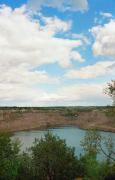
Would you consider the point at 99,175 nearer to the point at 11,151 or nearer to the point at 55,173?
the point at 55,173

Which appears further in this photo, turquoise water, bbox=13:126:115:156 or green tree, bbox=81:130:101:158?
turquoise water, bbox=13:126:115:156

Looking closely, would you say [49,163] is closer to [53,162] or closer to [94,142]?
[53,162]

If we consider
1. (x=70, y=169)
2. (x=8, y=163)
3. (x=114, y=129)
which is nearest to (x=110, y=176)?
(x=70, y=169)

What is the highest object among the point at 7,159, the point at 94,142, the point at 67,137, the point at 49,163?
the point at 94,142

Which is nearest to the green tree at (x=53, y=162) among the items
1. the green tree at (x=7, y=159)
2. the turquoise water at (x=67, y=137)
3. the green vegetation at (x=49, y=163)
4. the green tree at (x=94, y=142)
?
the green vegetation at (x=49, y=163)

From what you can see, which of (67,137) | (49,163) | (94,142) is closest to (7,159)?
(49,163)

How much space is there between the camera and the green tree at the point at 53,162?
5603 centimetres

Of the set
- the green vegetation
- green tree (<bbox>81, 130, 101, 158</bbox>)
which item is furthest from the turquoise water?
the green vegetation

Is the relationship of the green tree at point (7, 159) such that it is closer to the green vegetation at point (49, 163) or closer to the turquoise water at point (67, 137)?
the green vegetation at point (49, 163)

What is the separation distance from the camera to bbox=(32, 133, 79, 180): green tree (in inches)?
2206

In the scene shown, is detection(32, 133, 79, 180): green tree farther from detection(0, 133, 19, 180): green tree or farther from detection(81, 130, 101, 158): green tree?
detection(81, 130, 101, 158): green tree

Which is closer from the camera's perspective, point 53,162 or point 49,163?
point 53,162

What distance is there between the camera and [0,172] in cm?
5584

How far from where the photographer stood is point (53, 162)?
55.8 metres
